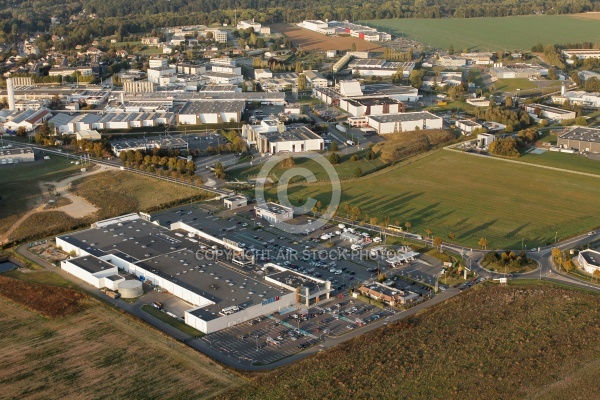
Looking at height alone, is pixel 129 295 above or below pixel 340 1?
below

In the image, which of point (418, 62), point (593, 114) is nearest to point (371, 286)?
point (593, 114)

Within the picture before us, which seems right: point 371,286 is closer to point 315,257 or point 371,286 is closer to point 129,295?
point 315,257

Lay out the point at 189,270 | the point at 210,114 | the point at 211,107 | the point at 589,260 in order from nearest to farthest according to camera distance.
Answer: the point at 189,270 < the point at 589,260 < the point at 210,114 < the point at 211,107

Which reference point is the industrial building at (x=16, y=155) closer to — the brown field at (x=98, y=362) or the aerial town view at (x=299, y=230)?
the aerial town view at (x=299, y=230)

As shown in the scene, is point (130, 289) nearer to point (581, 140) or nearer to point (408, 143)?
point (408, 143)

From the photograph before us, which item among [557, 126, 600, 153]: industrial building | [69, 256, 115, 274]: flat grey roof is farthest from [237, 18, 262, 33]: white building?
[69, 256, 115, 274]: flat grey roof

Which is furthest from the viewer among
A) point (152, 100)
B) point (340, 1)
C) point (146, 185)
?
point (340, 1)

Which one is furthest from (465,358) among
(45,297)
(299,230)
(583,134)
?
(583,134)
